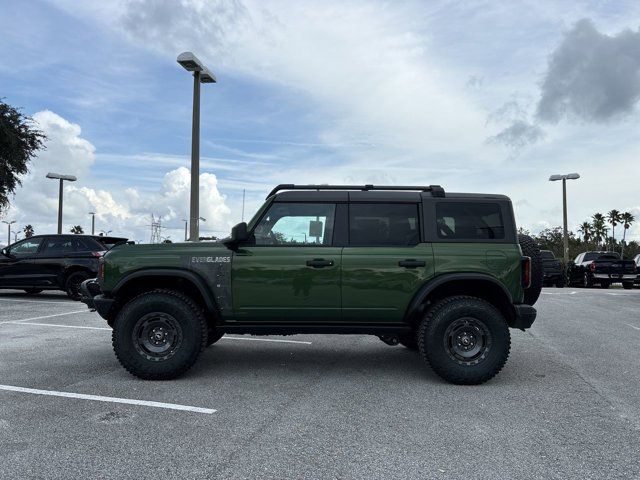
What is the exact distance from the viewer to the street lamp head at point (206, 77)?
1440cm

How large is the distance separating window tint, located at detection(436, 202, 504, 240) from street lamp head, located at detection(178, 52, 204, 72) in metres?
10.1

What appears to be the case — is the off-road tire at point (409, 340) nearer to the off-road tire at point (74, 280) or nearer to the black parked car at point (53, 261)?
the black parked car at point (53, 261)

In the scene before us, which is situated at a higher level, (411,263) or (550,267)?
(411,263)

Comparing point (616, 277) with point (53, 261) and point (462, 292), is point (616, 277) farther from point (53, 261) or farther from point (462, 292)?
point (53, 261)

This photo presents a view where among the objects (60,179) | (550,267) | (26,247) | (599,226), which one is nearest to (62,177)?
(60,179)

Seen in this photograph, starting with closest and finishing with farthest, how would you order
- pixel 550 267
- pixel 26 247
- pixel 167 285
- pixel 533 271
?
pixel 167 285
pixel 533 271
pixel 26 247
pixel 550 267

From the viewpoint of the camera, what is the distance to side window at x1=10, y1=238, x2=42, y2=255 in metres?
13.2

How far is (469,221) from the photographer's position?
18.3 feet

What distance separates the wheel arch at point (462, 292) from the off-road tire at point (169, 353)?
2.13 meters

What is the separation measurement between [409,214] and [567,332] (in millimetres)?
4744

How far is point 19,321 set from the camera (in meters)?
9.34

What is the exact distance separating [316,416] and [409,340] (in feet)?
7.95

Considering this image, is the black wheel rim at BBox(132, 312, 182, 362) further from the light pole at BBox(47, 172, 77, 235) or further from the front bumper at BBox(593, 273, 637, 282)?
the light pole at BBox(47, 172, 77, 235)

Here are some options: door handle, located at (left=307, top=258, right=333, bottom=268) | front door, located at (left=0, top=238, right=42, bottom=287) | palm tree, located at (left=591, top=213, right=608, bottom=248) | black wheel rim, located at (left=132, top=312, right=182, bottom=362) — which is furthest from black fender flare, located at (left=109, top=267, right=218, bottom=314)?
palm tree, located at (left=591, top=213, right=608, bottom=248)
